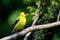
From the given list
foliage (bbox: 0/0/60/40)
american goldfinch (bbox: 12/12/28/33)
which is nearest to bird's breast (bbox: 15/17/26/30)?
american goldfinch (bbox: 12/12/28/33)

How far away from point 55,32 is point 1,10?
1.98ft

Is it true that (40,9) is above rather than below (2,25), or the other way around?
above

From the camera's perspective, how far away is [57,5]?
6.42 feet

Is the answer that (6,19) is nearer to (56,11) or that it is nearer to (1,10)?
(1,10)

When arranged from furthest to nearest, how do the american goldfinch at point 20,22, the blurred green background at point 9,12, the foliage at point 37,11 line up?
the blurred green background at point 9,12 < the foliage at point 37,11 < the american goldfinch at point 20,22

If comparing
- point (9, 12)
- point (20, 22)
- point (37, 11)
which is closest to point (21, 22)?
point (20, 22)

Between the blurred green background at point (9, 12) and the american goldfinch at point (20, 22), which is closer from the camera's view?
the american goldfinch at point (20, 22)

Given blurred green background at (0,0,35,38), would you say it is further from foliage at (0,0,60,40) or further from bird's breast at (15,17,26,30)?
bird's breast at (15,17,26,30)

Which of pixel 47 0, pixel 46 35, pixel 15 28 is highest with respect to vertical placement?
pixel 47 0

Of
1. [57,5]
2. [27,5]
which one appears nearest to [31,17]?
[27,5]

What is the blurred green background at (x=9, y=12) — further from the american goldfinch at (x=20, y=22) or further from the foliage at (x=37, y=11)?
the american goldfinch at (x=20, y=22)

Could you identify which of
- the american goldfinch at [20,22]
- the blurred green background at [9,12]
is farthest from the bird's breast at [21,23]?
the blurred green background at [9,12]

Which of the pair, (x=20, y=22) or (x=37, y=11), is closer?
(x=20, y=22)

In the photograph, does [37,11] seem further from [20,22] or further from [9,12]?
[9,12]
